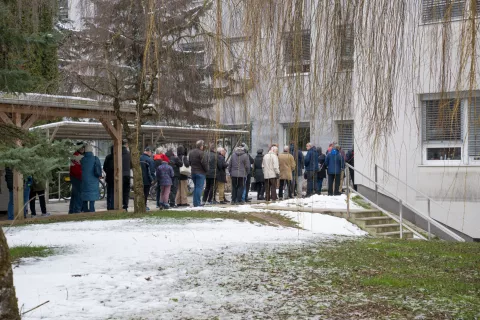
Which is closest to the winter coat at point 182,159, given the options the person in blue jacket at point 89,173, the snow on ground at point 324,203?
the snow on ground at point 324,203

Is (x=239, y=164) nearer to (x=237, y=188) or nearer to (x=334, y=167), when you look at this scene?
(x=237, y=188)

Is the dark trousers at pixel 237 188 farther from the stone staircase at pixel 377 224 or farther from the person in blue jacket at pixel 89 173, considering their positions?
the person in blue jacket at pixel 89 173

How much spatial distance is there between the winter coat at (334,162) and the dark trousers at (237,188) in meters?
2.60

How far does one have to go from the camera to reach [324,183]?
24953mm

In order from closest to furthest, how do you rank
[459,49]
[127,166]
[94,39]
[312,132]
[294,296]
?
1. [459,49]
2. [312,132]
3. [294,296]
4. [94,39]
5. [127,166]

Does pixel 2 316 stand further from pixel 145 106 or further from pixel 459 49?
pixel 145 106

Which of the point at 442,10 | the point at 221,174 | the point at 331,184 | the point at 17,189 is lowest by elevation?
the point at 331,184

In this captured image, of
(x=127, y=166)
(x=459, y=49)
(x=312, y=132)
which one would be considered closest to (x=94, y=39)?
(x=127, y=166)

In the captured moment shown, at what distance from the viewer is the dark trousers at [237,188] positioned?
796 inches

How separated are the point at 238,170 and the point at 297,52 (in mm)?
15001

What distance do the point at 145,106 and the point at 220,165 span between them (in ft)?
14.5

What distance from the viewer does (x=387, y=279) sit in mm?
6777

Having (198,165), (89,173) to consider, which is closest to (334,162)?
(198,165)

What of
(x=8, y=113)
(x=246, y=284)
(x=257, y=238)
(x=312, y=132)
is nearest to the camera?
(x=312, y=132)
